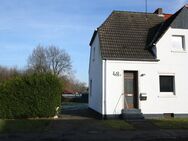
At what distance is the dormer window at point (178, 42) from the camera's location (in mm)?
20094

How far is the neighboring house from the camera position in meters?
18.6

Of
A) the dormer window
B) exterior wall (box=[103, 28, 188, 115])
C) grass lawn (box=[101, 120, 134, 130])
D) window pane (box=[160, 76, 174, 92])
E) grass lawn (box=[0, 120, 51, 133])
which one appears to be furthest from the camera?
the dormer window

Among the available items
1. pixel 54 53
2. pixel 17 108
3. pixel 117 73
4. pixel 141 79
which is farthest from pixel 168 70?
pixel 54 53

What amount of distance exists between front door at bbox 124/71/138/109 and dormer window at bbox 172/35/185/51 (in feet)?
11.9

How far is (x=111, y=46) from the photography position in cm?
1939

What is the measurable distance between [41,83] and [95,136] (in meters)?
7.14

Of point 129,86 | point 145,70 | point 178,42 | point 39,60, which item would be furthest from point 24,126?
point 39,60

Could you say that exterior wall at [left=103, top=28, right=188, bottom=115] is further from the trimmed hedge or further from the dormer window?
the trimmed hedge

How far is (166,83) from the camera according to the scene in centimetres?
1962

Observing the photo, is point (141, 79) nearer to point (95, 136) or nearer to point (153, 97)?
point (153, 97)

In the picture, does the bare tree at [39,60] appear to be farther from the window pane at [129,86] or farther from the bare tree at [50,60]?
the window pane at [129,86]

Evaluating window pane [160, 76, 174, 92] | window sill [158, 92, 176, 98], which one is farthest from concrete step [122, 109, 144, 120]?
window pane [160, 76, 174, 92]

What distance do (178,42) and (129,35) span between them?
3.53m

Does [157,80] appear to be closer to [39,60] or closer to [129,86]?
[129,86]
